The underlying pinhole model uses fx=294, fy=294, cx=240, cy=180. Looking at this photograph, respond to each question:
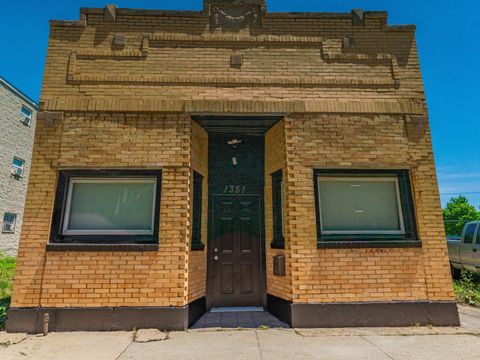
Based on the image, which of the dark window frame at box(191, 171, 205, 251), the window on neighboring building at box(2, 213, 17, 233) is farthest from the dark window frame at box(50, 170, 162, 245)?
the window on neighboring building at box(2, 213, 17, 233)

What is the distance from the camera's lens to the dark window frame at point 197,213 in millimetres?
5559

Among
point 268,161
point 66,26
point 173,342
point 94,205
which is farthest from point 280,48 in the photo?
point 173,342

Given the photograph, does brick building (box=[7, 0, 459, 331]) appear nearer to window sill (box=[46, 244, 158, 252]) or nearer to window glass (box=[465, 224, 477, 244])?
window sill (box=[46, 244, 158, 252])

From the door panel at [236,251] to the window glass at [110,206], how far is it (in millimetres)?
1756

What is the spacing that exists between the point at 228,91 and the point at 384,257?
160 inches

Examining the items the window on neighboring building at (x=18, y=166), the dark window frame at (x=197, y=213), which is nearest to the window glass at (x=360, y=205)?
the dark window frame at (x=197, y=213)

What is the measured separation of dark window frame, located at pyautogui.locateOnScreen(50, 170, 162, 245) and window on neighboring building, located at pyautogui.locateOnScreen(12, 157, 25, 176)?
14.1 meters

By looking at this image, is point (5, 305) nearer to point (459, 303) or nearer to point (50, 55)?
point (50, 55)

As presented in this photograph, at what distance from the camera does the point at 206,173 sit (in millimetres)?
6359

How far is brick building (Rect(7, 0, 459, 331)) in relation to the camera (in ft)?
15.6

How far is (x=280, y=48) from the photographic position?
5.85 m

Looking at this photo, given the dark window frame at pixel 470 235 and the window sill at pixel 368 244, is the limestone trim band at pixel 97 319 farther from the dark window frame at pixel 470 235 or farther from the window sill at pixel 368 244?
the dark window frame at pixel 470 235

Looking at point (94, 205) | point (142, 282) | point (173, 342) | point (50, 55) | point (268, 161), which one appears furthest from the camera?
point (268, 161)

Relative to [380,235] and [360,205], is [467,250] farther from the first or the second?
[360,205]
